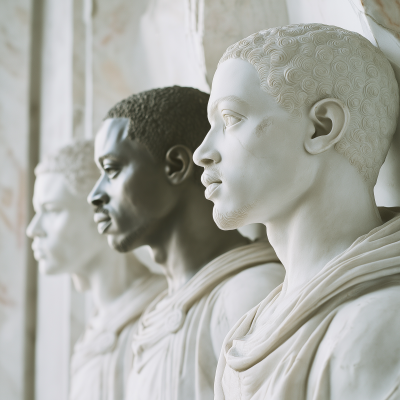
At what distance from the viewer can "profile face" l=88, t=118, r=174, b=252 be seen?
266cm

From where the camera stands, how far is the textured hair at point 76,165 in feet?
12.0

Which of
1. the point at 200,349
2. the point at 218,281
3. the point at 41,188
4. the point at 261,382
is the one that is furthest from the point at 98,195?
the point at 261,382

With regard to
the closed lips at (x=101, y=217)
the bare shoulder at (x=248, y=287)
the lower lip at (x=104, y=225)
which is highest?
the closed lips at (x=101, y=217)

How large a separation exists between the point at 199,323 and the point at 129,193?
64 cm

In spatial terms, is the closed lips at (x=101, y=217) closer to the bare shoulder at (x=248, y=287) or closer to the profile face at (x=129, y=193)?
the profile face at (x=129, y=193)

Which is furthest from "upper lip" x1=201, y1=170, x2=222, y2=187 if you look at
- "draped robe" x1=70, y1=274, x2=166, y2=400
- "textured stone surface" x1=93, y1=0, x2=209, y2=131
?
"textured stone surface" x1=93, y1=0, x2=209, y2=131

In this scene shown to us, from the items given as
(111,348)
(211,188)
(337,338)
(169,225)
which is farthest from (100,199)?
(337,338)

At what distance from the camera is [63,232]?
11.8 ft

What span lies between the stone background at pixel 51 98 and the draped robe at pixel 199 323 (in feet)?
5.39

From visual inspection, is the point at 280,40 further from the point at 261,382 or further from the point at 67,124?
the point at 67,124

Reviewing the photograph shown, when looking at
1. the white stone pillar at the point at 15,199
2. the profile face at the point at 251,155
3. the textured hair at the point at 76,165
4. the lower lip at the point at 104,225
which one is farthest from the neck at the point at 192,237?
the white stone pillar at the point at 15,199

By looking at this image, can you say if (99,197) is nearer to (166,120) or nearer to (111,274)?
(166,120)

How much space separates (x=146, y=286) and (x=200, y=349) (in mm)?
1226

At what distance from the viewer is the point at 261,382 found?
1.59m
